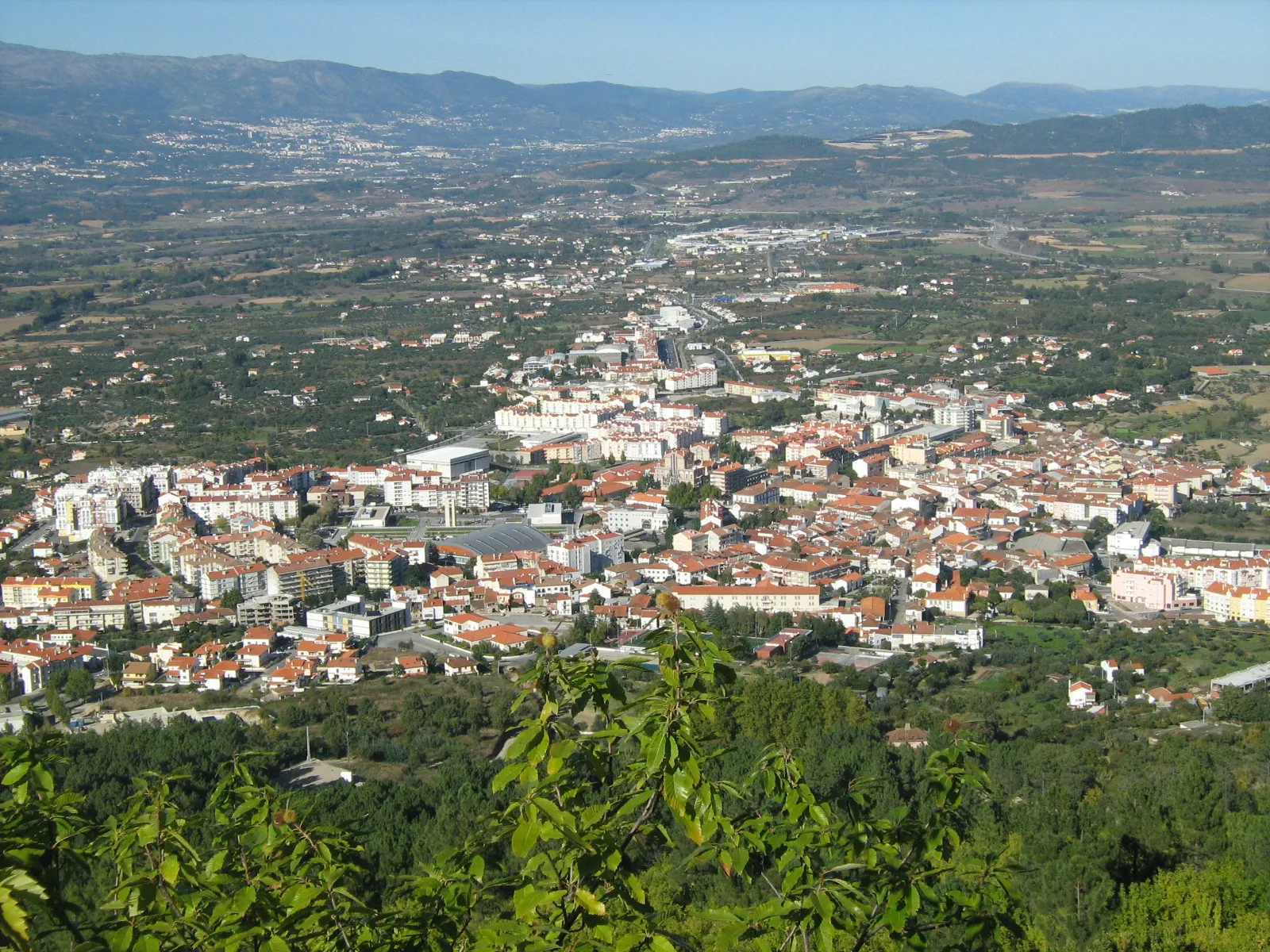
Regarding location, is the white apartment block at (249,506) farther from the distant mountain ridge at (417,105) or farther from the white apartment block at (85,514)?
the distant mountain ridge at (417,105)

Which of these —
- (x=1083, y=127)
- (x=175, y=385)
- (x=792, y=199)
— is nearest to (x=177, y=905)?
(x=175, y=385)

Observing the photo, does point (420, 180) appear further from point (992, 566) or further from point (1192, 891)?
point (1192, 891)

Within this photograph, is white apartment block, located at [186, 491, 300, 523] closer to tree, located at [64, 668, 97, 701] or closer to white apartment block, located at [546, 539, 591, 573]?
white apartment block, located at [546, 539, 591, 573]

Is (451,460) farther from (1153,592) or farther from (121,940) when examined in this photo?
(121,940)

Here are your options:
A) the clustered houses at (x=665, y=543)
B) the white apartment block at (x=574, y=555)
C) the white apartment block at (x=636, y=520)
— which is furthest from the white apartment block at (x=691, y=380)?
the white apartment block at (x=574, y=555)

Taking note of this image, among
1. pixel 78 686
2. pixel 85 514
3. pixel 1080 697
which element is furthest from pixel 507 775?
pixel 85 514

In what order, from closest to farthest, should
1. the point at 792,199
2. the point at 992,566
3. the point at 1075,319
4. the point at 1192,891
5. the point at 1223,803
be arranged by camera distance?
the point at 1192,891, the point at 1223,803, the point at 992,566, the point at 1075,319, the point at 792,199
